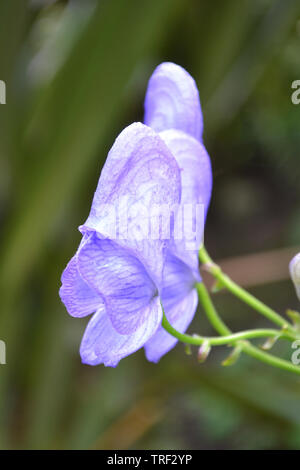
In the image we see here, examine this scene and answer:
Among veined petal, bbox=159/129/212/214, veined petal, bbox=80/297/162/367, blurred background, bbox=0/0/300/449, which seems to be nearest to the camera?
veined petal, bbox=80/297/162/367

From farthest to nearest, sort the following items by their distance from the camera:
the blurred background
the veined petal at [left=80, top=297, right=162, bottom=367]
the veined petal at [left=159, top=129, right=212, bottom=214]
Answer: the blurred background < the veined petal at [left=159, top=129, right=212, bottom=214] < the veined petal at [left=80, top=297, right=162, bottom=367]

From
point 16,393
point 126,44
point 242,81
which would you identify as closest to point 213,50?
point 242,81

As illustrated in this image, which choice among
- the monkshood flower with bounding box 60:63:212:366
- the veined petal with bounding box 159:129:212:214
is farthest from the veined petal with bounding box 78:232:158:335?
the veined petal with bounding box 159:129:212:214

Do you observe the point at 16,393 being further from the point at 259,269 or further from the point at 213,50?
the point at 213,50

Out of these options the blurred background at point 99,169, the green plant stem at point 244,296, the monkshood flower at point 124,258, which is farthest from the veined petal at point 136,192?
the blurred background at point 99,169

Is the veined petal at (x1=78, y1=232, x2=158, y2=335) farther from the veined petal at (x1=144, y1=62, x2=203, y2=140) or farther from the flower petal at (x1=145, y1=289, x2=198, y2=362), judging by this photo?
the veined petal at (x1=144, y1=62, x2=203, y2=140)

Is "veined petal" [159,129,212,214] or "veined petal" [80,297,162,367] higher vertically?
"veined petal" [159,129,212,214]

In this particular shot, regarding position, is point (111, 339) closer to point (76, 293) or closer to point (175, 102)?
point (76, 293)
